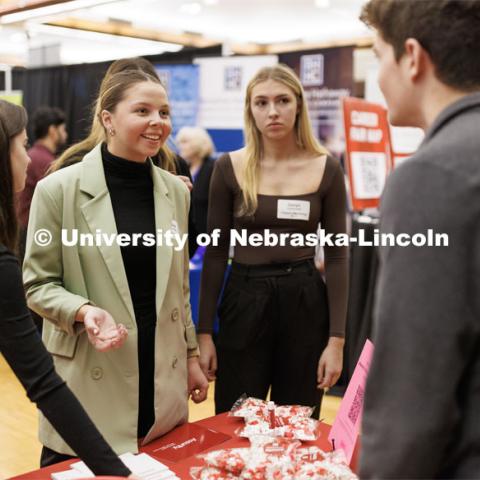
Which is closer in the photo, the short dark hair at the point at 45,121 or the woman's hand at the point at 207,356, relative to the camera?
the woman's hand at the point at 207,356

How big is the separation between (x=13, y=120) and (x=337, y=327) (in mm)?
1337

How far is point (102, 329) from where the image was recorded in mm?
1562

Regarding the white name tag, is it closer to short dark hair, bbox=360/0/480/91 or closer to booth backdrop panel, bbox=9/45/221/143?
short dark hair, bbox=360/0/480/91

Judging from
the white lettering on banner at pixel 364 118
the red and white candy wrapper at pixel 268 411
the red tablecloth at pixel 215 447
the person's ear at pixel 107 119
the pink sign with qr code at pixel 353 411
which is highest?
the white lettering on banner at pixel 364 118

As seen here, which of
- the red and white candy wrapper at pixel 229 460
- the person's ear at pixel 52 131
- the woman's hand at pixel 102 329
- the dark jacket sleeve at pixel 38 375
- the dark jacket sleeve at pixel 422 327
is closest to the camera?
the dark jacket sleeve at pixel 422 327

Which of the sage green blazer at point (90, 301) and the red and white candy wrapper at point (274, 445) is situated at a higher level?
the sage green blazer at point (90, 301)

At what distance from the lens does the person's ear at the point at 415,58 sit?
2.78ft

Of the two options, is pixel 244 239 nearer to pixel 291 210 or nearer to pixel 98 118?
pixel 291 210

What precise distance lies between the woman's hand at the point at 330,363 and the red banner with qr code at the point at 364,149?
1.84 m

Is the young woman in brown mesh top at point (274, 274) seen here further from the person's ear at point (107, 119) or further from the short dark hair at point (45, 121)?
the short dark hair at point (45, 121)

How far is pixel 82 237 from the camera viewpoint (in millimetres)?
1723

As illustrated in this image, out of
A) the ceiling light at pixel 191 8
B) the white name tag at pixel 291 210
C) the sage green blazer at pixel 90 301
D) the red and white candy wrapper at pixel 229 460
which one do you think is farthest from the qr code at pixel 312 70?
the red and white candy wrapper at pixel 229 460

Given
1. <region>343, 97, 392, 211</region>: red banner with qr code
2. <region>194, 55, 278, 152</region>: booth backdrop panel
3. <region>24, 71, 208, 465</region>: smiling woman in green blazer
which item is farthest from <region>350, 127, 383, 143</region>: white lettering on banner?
<region>194, 55, 278, 152</region>: booth backdrop panel

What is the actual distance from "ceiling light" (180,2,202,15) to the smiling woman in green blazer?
7.33 meters
